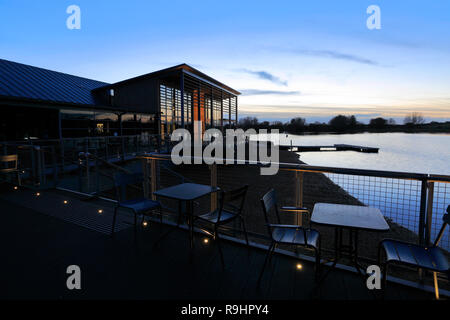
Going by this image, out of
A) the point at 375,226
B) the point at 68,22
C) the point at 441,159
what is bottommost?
the point at 441,159

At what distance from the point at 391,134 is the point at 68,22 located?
275 feet

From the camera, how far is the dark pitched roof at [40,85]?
11.5 meters

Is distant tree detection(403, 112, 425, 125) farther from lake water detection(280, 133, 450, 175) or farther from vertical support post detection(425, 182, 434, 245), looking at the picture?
vertical support post detection(425, 182, 434, 245)

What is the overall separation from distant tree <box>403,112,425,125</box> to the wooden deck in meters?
62.0

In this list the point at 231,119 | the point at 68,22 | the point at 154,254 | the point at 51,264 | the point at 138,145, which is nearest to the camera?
the point at 51,264

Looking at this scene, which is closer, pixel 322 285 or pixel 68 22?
pixel 322 285

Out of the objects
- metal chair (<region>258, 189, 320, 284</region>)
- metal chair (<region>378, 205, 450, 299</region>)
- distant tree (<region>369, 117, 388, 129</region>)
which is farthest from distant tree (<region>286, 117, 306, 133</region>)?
metal chair (<region>378, 205, 450, 299</region>)

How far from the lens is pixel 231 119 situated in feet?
98.9

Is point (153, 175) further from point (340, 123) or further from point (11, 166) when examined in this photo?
point (340, 123)

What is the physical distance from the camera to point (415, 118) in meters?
51.6

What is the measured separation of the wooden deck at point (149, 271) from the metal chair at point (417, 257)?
0.49 metres

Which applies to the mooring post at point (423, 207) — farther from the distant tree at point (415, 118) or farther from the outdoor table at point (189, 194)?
the distant tree at point (415, 118)

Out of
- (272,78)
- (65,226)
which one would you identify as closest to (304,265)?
(65,226)
